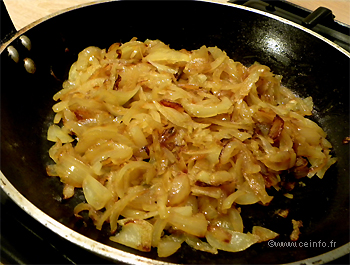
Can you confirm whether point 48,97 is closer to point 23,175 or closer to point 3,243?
point 23,175

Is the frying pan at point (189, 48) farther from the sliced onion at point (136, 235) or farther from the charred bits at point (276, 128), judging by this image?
the charred bits at point (276, 128)

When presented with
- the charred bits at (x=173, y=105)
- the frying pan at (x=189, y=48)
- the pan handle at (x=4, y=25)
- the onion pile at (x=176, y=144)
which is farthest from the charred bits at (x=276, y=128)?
the pan handle at (x=4, y=25)

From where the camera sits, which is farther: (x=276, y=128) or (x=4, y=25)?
(x=4, y=25)

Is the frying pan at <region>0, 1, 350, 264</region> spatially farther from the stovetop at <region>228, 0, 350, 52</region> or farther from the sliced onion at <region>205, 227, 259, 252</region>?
the stovetop at <region>228, 0, 350, 52</region>

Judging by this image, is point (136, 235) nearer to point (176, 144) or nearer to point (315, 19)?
point (176, 144)

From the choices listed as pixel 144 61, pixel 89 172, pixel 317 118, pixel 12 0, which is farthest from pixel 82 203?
pixel 12 0

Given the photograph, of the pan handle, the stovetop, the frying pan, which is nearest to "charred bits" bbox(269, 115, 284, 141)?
the frying pan

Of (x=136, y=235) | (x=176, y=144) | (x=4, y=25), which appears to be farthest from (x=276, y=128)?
(x=4, y=25)
